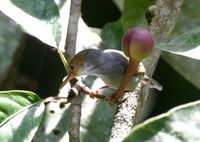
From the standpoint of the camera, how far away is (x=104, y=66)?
1579mm

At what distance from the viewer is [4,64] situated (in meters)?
2.28

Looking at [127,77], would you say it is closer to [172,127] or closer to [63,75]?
[172,127]

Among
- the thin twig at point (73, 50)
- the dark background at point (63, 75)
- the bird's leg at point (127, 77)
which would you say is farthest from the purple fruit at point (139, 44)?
the dark background at point (63, 75)

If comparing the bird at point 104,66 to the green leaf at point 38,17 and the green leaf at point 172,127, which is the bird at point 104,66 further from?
the green leaf at point 172,127

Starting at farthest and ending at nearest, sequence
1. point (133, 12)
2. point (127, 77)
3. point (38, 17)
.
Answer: point (133, 12) < point (38, 17) < point (127, 77)

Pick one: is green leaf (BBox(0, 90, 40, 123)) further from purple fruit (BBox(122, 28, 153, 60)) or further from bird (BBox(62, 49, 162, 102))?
purple fruit (BBox(122, 28, 153, 60))

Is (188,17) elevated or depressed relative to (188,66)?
elevated

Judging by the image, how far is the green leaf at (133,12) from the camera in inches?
79.0

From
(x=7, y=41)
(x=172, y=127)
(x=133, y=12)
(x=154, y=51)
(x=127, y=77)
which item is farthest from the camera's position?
(x=7, y=41)

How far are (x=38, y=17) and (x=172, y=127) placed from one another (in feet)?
1.86

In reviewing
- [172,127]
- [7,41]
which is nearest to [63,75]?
[7,41]

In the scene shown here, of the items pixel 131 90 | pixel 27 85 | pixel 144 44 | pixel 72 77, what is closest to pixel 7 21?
pixel 27 85

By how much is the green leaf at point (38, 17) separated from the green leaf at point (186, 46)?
0.31 meters

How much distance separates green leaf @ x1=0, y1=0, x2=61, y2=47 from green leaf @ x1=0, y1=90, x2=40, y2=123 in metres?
0.14
